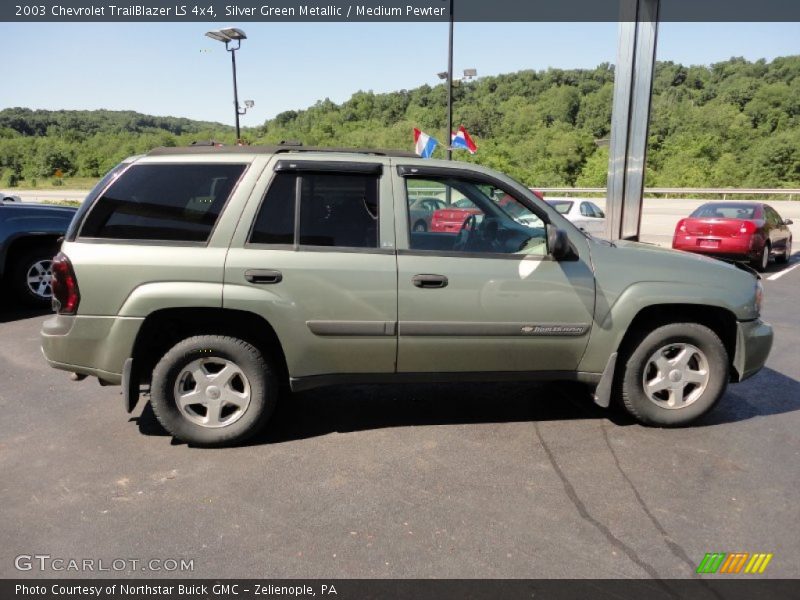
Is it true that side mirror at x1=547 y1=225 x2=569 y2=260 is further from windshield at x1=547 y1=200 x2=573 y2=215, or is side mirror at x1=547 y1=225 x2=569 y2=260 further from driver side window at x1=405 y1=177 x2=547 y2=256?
windshield at x1=547 y1=200 x2=573 y2=215

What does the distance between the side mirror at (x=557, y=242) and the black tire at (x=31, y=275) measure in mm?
6512

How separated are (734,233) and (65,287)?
12022 mm

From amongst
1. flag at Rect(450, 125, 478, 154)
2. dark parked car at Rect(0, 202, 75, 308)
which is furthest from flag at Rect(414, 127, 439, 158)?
dark parked car at Rect(0, 202, 75, 308)

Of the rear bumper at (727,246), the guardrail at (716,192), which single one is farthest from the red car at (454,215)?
the guardrail at (716,192)

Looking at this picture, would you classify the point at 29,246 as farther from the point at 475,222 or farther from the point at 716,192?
the point at 716,192

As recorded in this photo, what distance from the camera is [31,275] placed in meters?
7.79

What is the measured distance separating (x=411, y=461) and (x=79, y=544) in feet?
5.94

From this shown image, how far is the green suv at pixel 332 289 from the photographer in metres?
3.70

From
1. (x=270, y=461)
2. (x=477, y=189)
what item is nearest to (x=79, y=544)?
(x=270, y=461)

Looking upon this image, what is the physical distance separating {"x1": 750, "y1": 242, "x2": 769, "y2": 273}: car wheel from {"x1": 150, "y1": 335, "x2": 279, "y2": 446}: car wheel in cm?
1149

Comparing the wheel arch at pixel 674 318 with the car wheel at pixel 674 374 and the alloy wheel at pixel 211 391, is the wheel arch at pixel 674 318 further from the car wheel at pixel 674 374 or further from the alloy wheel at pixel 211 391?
the alloy wheel at pixel 211 391

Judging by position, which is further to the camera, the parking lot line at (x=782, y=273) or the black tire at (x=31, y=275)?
the parking lot line at (x=782, y=273)

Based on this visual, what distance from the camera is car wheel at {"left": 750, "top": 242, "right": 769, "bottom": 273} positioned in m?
12.1

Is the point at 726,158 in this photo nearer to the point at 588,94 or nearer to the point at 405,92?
the point at 588,94
